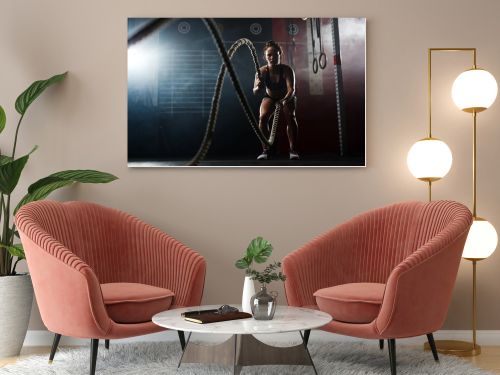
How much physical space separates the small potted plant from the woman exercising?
52.7 inches

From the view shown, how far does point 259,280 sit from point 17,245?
5.25 ft

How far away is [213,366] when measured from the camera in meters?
3.25

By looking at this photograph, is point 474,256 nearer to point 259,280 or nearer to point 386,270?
point 386,270

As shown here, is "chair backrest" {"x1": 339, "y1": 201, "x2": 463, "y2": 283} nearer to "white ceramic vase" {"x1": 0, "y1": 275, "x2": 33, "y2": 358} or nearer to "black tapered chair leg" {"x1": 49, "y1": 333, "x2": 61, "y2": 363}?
"black tapered chair leg" {"x1": 49, "y1": 333, "x2": 61, "y2": 363}

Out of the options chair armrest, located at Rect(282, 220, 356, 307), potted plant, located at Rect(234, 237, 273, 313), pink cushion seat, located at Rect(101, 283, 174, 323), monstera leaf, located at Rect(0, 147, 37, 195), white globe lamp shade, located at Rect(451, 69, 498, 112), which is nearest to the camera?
potted plant, located at Rect(234, 237, 273, 313)

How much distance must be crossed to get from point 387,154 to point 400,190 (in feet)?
0.80

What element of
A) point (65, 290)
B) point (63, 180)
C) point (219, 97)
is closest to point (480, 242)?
point (219, 97)

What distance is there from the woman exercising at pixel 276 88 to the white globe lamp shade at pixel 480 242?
1.18m

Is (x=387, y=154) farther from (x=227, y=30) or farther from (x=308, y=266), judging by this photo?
(x=227, y=30)

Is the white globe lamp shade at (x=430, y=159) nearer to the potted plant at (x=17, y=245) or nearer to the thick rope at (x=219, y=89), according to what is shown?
the thick rope at (x=219, y=89)

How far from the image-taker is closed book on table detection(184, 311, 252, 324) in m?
2.68

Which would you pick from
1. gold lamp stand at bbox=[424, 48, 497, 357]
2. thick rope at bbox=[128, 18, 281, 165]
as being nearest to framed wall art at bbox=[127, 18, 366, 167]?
thick rope at bbox=[128, 18, 281, 165]

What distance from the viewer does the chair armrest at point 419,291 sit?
2.98 meters

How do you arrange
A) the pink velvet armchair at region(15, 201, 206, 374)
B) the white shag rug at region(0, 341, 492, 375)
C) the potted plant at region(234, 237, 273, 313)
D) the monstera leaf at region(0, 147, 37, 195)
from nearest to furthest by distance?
1. the potted plant at region(234, 237, 273, 313)
2. the pink velvet armchair at region(15, 201, 206, 374)
3. the white shag rug at region(0, 341, 492, 375)
4. the monstera leaf at region(0, 147, 37, 195)
